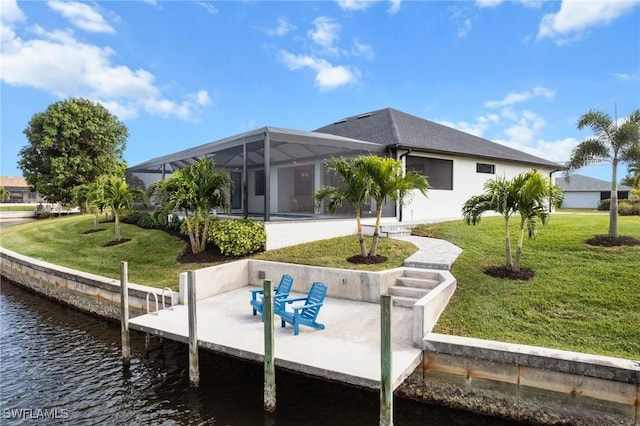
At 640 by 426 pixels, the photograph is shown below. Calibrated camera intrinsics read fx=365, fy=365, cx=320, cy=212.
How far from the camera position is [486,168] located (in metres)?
18.8

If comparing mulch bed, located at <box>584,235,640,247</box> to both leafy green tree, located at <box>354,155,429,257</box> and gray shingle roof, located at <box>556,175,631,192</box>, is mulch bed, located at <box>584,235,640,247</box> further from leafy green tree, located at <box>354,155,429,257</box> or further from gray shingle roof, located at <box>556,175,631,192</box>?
gray shingle roof, located at <box>556,175,631,192</box>

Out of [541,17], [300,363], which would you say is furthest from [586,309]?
[541,17]

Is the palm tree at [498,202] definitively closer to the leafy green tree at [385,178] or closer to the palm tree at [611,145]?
the leafy green tree at [385,178]

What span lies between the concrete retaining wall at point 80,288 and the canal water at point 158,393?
1.17 metres

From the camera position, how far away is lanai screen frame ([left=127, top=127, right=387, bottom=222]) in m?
11.6

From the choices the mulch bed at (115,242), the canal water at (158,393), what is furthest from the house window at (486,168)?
the mulch bed at (115,242)

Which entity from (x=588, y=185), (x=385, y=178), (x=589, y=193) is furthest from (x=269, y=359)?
(x=588, y=185)

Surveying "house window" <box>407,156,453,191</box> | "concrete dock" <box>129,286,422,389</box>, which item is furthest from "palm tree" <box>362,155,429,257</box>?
"house window" <box>407,156,453,191</box>

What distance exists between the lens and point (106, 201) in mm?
16031

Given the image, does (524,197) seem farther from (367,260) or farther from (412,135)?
(412,135)

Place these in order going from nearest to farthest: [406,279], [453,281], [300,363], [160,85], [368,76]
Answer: [300,363], [453,281], [406,279], [368,76], [160,85]

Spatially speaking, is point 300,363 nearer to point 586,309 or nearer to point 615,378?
point 615,378

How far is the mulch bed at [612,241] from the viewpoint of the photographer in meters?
10.1

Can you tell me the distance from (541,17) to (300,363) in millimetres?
16453
